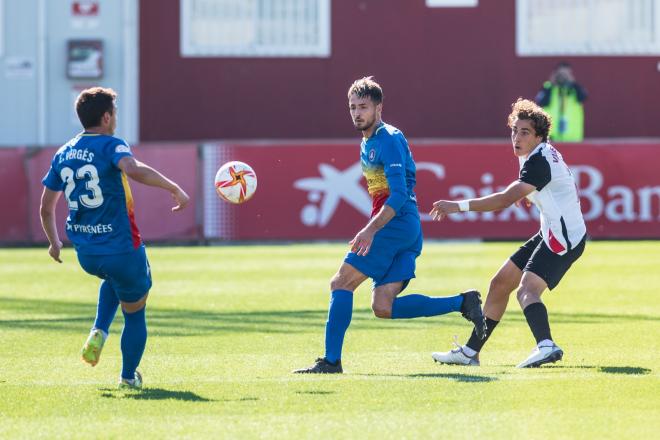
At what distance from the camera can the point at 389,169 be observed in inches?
328

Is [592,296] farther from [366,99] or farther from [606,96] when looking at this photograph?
[606,96]

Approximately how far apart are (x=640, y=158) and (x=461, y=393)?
1356cm

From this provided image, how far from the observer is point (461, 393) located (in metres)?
7.52

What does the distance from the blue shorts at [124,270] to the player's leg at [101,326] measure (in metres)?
0.27

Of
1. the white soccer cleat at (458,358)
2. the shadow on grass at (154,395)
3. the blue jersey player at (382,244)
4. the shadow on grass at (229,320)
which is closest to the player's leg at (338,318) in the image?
the blue jersey player at (382,244)

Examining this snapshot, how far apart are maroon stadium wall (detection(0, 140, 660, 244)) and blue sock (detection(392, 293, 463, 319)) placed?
36.7ft

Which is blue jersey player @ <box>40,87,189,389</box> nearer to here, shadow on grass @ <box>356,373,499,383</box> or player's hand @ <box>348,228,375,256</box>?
player's hand @ <box>348,228,375,256</box>

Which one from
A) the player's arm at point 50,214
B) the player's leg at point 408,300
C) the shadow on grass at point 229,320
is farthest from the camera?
the shadow on grass at point 229,320

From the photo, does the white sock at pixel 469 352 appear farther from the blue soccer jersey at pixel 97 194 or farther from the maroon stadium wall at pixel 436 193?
the maroon stadium wall at pixel 436 193

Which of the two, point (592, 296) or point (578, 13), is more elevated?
point (578, 13)

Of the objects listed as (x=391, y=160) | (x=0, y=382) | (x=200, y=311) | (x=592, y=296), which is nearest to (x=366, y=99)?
(x=391, y=160)

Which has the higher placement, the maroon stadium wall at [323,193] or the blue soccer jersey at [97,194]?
the blue soccer jersey at [97,194]

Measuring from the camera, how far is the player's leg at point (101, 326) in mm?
7918

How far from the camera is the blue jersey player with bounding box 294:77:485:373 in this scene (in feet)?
27.4
